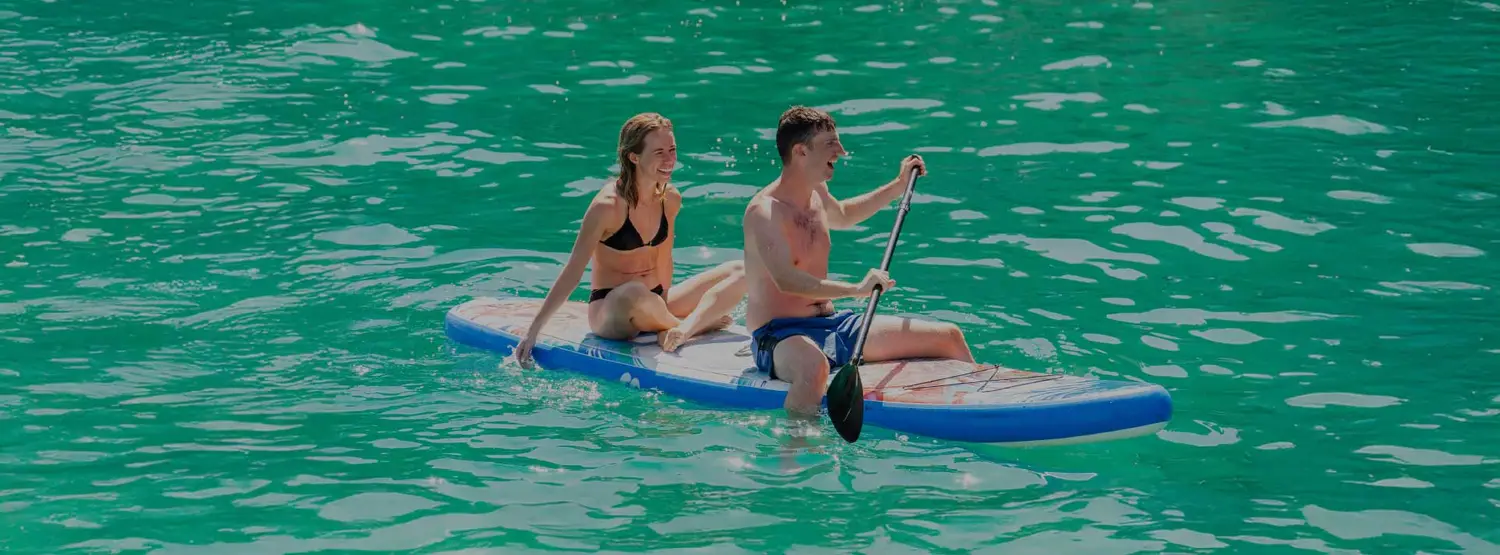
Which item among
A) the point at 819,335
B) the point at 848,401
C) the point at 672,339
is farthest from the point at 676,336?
the point at 848,401

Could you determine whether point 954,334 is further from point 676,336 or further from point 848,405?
point 676,336

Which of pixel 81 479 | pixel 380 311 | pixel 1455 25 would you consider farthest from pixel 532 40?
pixel 81 479

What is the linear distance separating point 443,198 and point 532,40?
435 cm

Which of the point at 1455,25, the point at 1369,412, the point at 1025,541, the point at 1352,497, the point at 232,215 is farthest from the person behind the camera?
the point at 1455,25

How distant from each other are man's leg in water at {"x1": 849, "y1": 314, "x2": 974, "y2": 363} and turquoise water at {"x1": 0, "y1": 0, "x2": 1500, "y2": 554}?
0.51m

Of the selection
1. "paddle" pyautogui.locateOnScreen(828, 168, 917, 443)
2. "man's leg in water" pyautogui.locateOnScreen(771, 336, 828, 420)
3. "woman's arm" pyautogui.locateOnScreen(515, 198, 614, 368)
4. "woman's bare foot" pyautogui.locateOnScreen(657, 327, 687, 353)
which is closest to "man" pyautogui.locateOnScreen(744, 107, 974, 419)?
"man's leg in water" pyautogui.locateOnScreen(771, 336, 828, 420)

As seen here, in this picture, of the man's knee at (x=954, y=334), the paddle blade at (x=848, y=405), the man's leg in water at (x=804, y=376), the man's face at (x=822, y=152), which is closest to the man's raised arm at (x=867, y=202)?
the man's face at (x=822, y=152)

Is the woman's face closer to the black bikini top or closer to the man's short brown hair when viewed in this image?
the black bikini top

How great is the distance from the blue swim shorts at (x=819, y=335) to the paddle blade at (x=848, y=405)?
0.49 m

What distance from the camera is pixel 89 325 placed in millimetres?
8383

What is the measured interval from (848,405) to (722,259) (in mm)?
3012

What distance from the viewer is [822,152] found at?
719cm

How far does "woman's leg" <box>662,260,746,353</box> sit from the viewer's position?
26.0ft

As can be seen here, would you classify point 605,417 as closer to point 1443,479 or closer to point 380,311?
point 380,311
